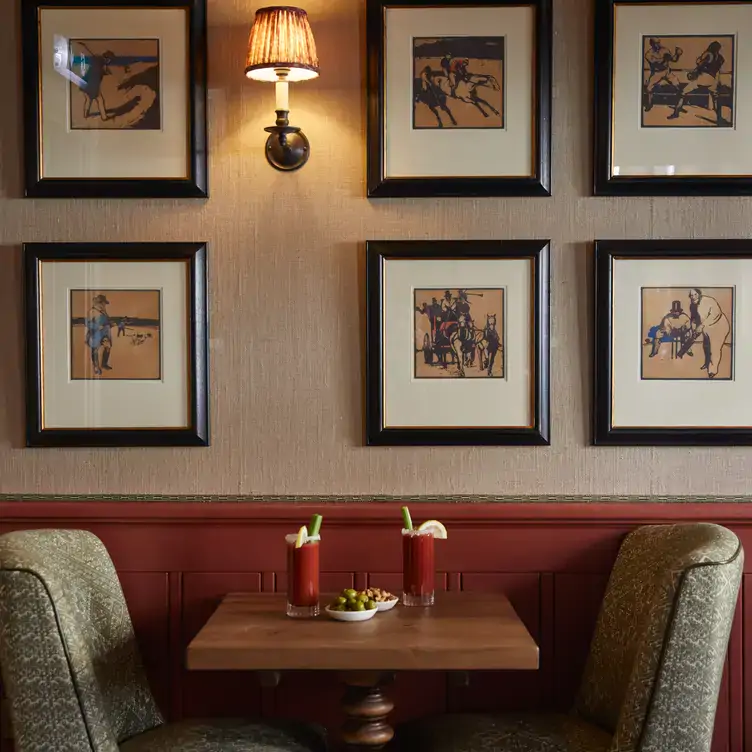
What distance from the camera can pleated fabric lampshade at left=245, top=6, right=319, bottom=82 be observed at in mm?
2549

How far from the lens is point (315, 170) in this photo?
2768mm

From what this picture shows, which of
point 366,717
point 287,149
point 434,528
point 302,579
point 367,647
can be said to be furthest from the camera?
point 287,149

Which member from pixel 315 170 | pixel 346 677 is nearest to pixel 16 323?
pixel 315 170

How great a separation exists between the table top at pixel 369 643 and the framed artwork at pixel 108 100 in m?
1.24

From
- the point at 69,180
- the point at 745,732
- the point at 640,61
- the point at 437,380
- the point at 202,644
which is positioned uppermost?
the point at 640,61

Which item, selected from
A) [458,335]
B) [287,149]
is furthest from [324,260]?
[458,335]

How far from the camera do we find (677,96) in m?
2.73

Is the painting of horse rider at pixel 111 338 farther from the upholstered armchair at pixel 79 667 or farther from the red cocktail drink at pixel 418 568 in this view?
the red cocktail drink at pixel 418 568

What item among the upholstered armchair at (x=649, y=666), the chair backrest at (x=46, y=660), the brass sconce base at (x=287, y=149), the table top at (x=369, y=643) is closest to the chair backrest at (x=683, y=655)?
the upholstered armchair at (x=649, y=666)

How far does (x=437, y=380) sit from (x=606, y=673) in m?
0.90

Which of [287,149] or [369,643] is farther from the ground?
[287,149]

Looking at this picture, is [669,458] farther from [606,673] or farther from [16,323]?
[16,323]

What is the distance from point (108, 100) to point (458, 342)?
1.21m

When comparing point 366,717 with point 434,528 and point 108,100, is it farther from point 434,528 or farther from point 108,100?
point 108,100
